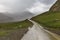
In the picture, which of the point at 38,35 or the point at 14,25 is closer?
the point at 38,35

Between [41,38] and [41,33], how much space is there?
323mm

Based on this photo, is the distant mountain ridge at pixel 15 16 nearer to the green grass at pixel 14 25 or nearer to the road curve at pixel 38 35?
the road curve at pixel 38 35

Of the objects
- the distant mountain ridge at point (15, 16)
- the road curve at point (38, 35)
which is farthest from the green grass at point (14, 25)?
the road curve at point (38, 35)

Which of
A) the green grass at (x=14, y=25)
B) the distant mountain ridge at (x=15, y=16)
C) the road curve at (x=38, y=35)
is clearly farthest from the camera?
the green grass at (x=14, y=25)

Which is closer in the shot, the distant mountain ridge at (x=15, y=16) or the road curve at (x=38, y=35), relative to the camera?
the road curve at (x=38, y=35)

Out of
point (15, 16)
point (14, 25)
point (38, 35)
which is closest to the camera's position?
point (38, 35)

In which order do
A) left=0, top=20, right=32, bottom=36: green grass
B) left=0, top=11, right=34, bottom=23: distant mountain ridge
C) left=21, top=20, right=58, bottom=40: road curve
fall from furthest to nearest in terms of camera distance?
left=0, top=20, right=32, bottom=36: green grass → left=0, top=11, right=34, bottom=23: distant mountain ridge → left=21, top=20, right=58, bottom=40: road curve

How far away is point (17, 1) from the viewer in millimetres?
7047

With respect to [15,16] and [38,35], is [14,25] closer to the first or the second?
[15,16]

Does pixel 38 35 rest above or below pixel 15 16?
below

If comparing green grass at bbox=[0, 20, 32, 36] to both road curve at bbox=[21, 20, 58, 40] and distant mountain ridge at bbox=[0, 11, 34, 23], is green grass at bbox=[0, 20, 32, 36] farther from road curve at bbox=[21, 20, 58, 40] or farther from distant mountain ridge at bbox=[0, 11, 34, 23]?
road curve at bbox=[21, 20, 58, 40]

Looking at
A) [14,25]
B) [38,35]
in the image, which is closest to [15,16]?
[38,35]

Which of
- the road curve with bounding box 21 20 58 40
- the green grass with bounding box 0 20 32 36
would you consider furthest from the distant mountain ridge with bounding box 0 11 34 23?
the green grass with bounding box 0 20 32 36

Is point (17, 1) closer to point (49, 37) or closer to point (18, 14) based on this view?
point (18, 14)
